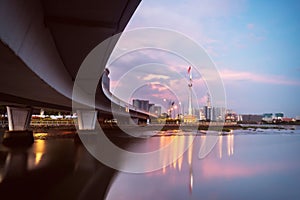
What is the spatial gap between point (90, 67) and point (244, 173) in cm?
1068

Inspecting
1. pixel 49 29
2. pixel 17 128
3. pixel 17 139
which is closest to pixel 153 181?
pixel 49 29

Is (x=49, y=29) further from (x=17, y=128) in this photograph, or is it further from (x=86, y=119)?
(x=86, y=119)

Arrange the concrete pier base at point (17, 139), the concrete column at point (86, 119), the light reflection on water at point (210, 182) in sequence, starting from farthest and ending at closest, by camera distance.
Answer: the concrete column at point (86, 119) → the concrete pier base at point (17, 139) → the light reflection on water at point (210, 182)

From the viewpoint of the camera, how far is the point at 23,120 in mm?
32750

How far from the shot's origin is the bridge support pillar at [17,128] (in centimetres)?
3041

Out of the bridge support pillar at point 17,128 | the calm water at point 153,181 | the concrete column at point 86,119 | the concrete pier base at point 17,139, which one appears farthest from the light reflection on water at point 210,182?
the concrete column at point 86,119

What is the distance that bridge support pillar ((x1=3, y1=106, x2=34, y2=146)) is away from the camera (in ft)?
99.8

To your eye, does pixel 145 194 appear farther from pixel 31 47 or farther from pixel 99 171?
pixel 31 47

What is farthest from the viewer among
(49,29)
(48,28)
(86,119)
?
(86,119)

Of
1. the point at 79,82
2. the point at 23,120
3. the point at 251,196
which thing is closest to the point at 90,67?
the point at 79,82

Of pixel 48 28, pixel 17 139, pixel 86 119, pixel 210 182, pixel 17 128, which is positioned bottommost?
pixel 210 182

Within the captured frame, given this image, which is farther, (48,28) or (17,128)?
(17,128)

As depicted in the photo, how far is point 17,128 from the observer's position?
3209 cm

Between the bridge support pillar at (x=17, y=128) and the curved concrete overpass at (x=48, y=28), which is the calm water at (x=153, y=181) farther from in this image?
the bridge support pillar at (x=17, y=128)
